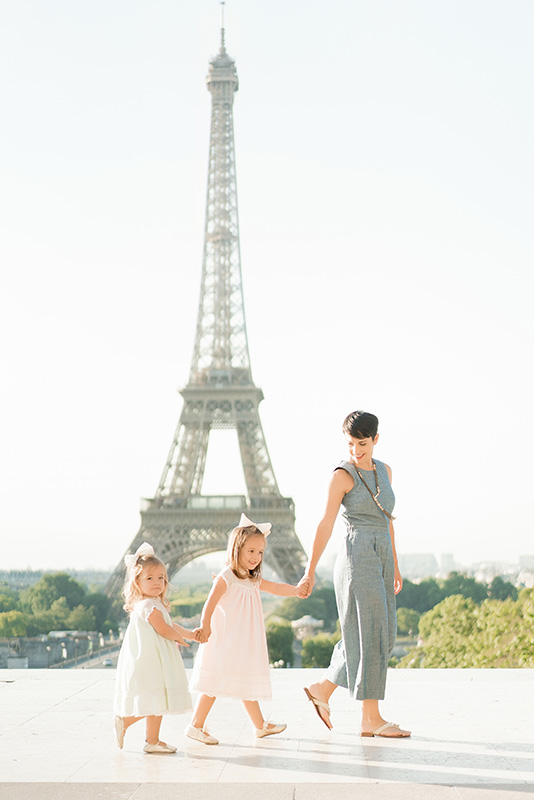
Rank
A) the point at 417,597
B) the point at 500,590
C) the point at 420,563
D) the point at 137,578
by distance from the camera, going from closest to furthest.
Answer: the point at 137,578, the point at 500,590, the point at 417,597, the point at 420,563

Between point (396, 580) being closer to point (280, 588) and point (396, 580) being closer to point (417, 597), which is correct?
point (280, 588)

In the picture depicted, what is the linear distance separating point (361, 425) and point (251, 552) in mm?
943

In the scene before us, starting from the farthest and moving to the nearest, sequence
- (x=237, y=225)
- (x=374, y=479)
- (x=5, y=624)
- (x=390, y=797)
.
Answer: (x=237, y=225) → (x=5, y=624) → (x=374, y=479) → (x=390, y=797)

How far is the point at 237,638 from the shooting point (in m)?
5.41

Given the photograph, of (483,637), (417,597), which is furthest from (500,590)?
(483,637)

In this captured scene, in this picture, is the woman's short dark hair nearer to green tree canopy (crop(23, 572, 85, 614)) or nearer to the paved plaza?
the paved plaza

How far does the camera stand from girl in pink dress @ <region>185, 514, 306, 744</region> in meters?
5.33

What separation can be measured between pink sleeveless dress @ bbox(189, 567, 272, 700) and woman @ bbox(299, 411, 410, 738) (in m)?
0.33

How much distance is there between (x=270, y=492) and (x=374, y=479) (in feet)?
114

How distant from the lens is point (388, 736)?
5480mm

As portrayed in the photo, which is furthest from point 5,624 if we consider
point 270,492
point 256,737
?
point 256,737

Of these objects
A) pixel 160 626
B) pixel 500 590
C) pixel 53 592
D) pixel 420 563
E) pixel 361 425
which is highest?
pixel 420 563

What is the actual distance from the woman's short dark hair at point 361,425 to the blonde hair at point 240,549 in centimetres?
79

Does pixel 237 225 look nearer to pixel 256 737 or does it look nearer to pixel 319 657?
pixel 319 657
